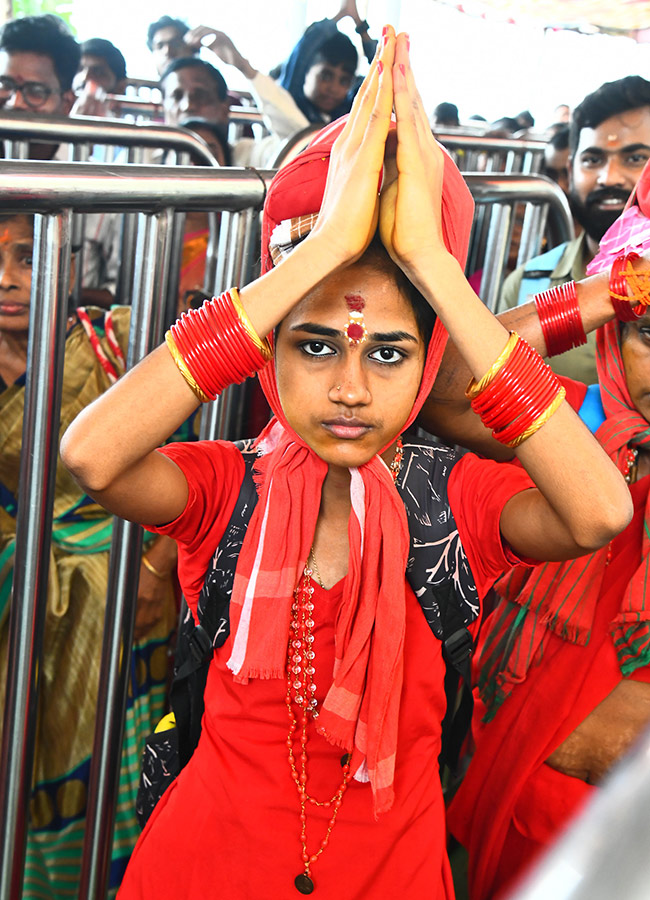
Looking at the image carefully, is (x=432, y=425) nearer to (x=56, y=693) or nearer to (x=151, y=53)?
(x=56, y=693)

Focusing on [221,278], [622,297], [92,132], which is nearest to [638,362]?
[622,297]

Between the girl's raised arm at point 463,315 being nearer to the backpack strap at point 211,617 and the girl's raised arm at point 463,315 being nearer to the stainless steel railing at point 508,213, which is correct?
the backpack strap at point 211,617

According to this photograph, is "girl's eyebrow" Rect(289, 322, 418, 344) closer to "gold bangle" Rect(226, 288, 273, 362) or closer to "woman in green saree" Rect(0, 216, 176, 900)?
"gold bangle" Rect(226, 288, 273, 362)

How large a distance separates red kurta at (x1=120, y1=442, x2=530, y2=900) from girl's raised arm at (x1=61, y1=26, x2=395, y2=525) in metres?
0.15

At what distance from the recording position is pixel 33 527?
1437 millimetres

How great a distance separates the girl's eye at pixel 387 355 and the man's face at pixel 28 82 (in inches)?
132

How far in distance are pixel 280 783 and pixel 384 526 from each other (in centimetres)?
41

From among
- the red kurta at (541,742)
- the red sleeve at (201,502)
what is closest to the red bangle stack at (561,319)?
the red kurta at (541,742)

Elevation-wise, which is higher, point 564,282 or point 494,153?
point 494,153

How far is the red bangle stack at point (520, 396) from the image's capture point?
1189 millimetres

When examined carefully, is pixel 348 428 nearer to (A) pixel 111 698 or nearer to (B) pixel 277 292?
(B) pixel 277 292

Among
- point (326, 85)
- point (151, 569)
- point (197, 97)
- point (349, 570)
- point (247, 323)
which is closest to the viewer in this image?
point (247, 323)

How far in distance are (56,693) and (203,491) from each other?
1167mm

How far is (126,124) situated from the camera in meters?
2.85
